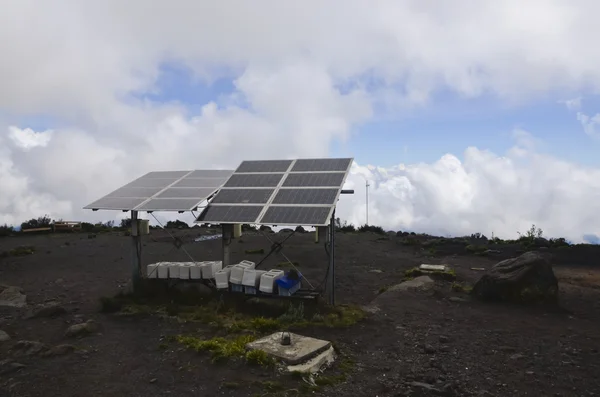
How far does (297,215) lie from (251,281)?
2298 mm

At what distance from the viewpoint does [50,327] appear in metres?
11.4

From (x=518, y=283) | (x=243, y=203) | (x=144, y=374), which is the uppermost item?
(x=243, y=203)

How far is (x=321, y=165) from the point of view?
14578 millimetres

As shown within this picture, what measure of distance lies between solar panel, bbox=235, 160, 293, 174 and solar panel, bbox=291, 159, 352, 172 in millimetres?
434

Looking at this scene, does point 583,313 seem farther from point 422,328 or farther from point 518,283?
point 422,328

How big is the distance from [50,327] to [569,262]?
940 inches

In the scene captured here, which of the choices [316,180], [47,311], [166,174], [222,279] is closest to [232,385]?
[222,279]

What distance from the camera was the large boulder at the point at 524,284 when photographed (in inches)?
551

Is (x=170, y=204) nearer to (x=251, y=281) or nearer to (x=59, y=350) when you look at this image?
(x=251, y=281)

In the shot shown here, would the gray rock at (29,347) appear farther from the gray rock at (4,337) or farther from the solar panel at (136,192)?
the solar panel at (136,192)

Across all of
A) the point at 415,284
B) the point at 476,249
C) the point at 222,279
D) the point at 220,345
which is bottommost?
the point at 220,345

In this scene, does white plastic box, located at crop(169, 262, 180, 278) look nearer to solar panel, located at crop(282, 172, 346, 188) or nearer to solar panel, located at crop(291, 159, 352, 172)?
solar panel, located at crop(282, 172, 346, 188)

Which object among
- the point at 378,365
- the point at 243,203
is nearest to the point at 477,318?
the point at 378,365

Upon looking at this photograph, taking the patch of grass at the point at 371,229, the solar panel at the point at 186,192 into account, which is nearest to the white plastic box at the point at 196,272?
the solar panel at the point at 186,192
